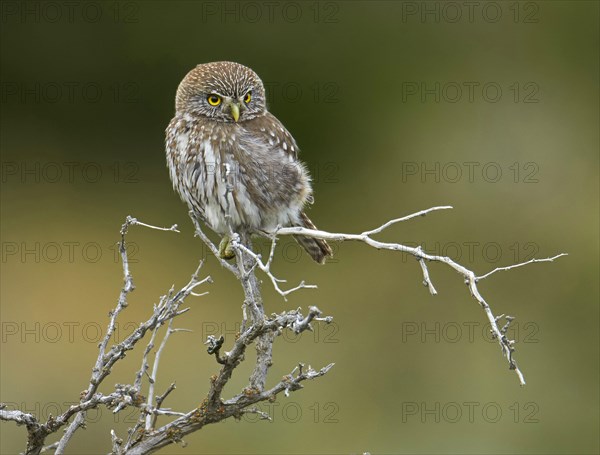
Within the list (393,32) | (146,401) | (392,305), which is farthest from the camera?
A: (393,32)

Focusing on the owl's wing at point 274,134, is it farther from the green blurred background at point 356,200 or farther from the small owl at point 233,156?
the green blurred background at point 356,200

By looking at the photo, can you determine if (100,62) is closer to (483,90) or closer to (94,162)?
(94,162)

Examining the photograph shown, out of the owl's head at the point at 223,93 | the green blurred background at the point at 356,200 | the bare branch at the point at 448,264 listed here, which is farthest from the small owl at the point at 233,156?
the green blurred background at the point at 356,200

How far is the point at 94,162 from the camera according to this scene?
838cm

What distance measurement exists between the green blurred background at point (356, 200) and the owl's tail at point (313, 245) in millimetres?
2669

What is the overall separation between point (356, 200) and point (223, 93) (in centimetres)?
401

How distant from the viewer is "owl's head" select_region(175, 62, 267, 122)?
4383 mm

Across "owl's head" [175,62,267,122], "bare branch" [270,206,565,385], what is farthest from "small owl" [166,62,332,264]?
"bare branch" [270,206,565,385]

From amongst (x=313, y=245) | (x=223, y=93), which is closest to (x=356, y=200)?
(x=313, y=245)

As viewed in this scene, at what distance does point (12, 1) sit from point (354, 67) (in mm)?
2832

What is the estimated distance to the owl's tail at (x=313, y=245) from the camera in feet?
15.0

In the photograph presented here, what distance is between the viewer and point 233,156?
4.30 m

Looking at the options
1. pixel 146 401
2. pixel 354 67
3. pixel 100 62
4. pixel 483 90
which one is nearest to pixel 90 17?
pixel 100 62

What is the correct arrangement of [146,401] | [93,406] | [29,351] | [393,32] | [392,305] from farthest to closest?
[393,32] → [392,305] → [29,351] → [146,401] → [93,406]
